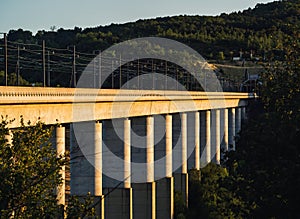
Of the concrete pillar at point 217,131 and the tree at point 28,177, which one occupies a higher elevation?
the tree at point 28,177

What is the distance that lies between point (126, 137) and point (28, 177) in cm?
2356

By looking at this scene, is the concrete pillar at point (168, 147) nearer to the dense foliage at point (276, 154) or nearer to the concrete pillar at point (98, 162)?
the concrete pillar at point (98, 162)

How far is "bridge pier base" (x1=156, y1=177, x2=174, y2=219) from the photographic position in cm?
4359

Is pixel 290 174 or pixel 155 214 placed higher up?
pixel 290 174

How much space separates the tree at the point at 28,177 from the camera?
43.7 feet

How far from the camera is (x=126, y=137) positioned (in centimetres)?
3712

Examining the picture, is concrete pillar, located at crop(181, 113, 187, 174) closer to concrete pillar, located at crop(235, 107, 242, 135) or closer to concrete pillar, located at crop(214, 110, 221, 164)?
concrete pillar, located at crop(214, 110, 221, 164)

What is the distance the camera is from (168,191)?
44.2 m

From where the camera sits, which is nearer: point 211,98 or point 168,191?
point 168,191

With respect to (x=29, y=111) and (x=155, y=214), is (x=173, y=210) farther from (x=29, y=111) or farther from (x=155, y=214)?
(x=29, y=111)

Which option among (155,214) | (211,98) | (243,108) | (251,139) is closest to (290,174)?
(251,139)

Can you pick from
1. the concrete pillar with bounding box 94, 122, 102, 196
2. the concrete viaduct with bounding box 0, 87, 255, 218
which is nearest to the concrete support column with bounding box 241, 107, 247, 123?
the concrete viaduct with bounding box 0, 87, 255, 218

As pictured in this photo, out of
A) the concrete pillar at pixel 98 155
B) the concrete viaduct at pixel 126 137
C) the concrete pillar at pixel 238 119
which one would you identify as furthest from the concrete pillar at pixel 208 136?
the concrete pillar at pixel 98 155

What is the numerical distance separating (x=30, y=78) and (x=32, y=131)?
207ft
